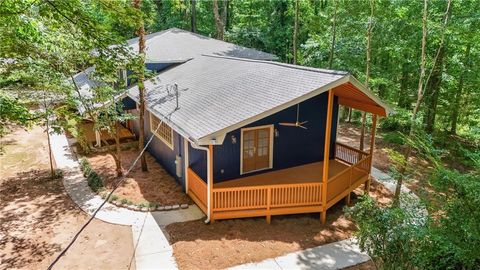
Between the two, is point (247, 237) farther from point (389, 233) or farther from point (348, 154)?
point (348, 154)

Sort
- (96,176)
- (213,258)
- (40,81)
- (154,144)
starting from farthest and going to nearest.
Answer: (154,144) < (96,176) < (40,81) < (213,258)

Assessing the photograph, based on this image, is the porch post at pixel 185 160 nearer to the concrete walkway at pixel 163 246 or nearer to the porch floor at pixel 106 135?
the concrete walkway at pixel 163 246

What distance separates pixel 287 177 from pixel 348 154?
11.0 ft

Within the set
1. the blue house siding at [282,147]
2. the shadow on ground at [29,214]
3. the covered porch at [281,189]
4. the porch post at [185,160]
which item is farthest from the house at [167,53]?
the covered porch at [281,189]

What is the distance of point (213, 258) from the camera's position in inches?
335

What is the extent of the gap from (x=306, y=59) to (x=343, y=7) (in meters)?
4.09

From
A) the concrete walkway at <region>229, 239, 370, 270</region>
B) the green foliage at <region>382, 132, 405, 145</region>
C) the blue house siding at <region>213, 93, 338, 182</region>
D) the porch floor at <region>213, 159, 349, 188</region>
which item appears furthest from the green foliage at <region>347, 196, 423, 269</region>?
the green foliage at <region>382, 132, 405, 145</region>

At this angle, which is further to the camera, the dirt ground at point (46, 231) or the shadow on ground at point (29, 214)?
the shadow on ground at point (29, 214)

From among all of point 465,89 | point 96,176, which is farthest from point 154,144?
point 465,89

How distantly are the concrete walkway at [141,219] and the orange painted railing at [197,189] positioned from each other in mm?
301

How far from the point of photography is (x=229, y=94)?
10992 mm

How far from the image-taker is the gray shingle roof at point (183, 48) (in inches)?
709

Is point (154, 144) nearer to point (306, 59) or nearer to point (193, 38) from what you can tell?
point (193, 38)

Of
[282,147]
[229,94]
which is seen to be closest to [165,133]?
[229,94]
